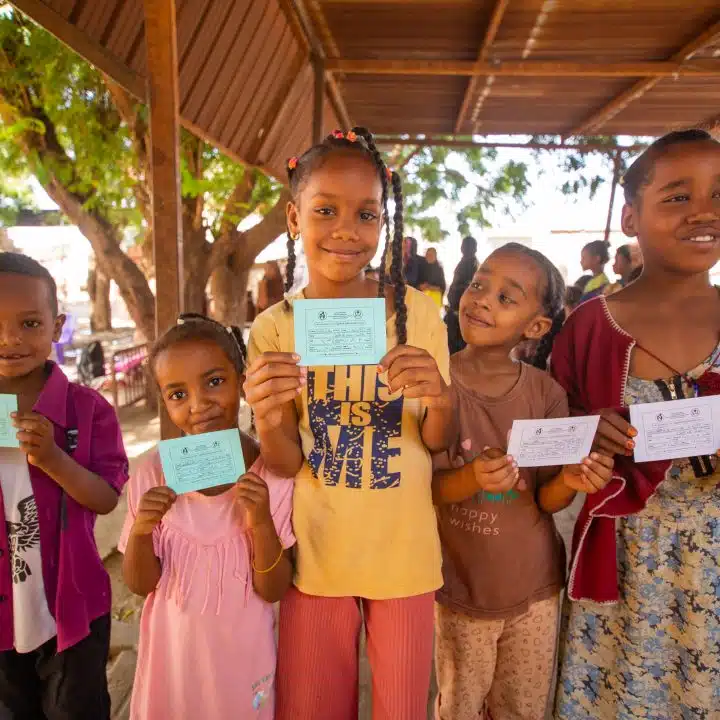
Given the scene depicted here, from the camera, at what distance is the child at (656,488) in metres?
1.41

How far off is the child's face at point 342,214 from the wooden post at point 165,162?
1669 millimetres

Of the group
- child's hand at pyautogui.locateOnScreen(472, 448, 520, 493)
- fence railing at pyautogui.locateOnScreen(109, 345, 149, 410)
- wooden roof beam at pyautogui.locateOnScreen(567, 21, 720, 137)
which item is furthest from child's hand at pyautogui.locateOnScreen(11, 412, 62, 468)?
fence railing at pyautogui.locateOnScreen(109, 345, 149, 410)

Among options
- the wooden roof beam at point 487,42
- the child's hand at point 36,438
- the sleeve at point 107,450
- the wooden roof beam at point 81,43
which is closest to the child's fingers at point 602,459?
the sleeve at point 107,450

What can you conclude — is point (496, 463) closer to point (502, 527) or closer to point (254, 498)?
point (502, 527)

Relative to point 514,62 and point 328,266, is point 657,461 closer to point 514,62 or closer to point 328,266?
point 328,266

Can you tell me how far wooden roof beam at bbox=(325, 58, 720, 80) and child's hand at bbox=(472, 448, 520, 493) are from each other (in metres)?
3.93

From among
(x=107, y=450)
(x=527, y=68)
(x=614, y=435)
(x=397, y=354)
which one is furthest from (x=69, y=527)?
(x=527, y=68)

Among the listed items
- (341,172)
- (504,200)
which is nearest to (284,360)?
(341,172)

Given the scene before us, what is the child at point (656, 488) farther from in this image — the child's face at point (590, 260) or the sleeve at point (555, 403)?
the child's face at point (590, 260)

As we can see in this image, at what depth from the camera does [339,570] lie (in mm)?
1314

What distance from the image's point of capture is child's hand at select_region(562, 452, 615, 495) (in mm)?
1380

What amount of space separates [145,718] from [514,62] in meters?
5.00

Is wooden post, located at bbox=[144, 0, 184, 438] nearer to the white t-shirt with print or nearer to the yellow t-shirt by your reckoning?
the white t-shirt with print

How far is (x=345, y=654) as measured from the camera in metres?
1.39
